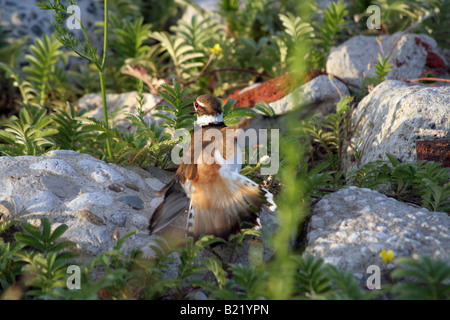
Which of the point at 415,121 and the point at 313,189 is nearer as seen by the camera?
the point at 313,189

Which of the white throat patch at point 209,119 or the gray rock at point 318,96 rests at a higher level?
the gray rock at point 318,96

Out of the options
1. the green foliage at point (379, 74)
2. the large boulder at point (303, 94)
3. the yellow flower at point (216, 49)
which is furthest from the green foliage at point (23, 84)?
the green foliage at point (379, 74)

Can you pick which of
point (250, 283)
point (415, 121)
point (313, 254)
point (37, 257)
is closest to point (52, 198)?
point (37, 257)

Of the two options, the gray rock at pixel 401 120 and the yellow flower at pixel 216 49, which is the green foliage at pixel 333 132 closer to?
the gray rock at pixel 401 120

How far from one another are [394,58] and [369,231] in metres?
3.34

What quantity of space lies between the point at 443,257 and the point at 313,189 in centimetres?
102

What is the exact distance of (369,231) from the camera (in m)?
3.14

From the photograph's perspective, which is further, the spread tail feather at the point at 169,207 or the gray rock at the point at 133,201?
the gray rock at the point at 133,201

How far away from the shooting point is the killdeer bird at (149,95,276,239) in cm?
327

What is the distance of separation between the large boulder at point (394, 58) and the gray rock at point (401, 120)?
3.67 feet

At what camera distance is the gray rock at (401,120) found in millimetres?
4004

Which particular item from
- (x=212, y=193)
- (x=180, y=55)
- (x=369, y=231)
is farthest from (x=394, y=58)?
(x=212, y=193)

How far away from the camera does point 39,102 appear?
6180mm
